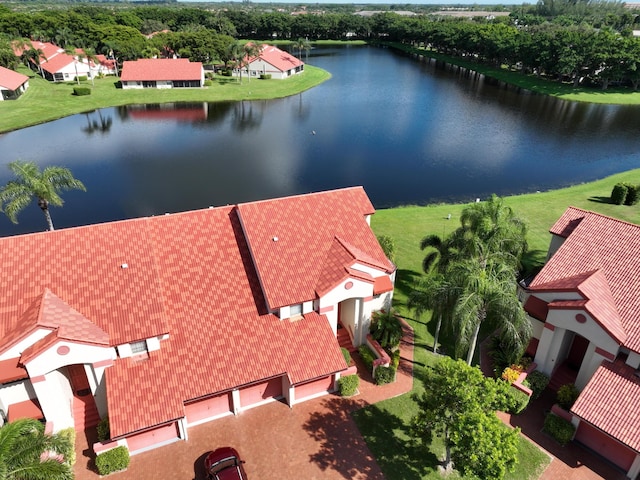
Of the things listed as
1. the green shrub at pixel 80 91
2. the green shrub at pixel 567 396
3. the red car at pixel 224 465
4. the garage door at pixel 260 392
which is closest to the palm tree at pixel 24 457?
the red car at pixel 224 465

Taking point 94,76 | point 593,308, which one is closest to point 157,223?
point 593,308

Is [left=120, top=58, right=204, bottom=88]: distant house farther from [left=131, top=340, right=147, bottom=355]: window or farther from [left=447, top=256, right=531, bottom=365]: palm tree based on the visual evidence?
[left=447, top=256, right=531, bottom=365]: palm tree

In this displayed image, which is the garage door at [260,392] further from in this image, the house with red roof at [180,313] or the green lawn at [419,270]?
the green lawn at [419,270]

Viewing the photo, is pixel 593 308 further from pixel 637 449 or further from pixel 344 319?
pixel 344 319

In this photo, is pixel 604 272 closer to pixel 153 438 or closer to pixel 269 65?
pixel 153 438

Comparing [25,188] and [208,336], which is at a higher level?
[25,188]

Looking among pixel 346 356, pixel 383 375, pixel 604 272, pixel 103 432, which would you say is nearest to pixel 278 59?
pixel 346 356

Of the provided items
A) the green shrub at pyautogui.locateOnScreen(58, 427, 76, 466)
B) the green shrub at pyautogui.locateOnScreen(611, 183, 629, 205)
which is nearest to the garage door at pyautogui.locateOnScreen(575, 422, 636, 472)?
the green shrub at pyautogui.locateOnScreen(58, 427, 76, 466)
